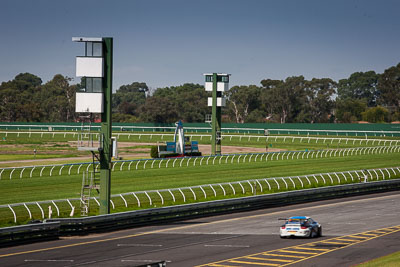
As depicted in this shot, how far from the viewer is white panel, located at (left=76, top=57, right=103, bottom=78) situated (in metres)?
31.2

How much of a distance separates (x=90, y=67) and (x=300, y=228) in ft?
41.1

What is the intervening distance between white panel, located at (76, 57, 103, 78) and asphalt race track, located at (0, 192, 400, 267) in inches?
302

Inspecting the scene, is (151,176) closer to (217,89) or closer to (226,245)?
(226,245)

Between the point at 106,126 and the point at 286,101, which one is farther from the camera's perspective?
the point at 286,101

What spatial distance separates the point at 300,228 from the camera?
1070 inches

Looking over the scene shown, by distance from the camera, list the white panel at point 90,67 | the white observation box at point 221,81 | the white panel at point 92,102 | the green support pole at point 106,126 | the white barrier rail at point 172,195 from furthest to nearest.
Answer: the white observation box at point 221,81 < the white barrier rail at point 172,195 < the green support pole at point 106,126 < the white panel at point 92,102 < the white panel at point 90,67

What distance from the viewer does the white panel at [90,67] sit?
102 ft

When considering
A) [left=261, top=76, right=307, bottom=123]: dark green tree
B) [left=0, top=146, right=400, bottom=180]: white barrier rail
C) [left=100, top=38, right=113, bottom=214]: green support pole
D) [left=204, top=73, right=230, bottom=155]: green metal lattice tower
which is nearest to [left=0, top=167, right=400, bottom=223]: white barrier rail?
[left=100, top=38, right=113, bottom=214]: green support pole

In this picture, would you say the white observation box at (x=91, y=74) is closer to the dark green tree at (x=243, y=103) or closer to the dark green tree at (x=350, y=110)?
the dark green tree at (x=350, y=110)

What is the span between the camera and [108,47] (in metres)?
31.8

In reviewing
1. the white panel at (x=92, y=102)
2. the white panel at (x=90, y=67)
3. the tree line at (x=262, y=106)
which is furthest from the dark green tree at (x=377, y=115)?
the white panel at (x=90, y=67)

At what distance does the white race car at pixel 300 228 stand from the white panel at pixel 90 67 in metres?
11.4

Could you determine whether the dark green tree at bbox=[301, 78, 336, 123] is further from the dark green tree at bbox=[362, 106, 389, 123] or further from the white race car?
the white race car

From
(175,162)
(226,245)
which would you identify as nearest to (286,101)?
(175,162)
